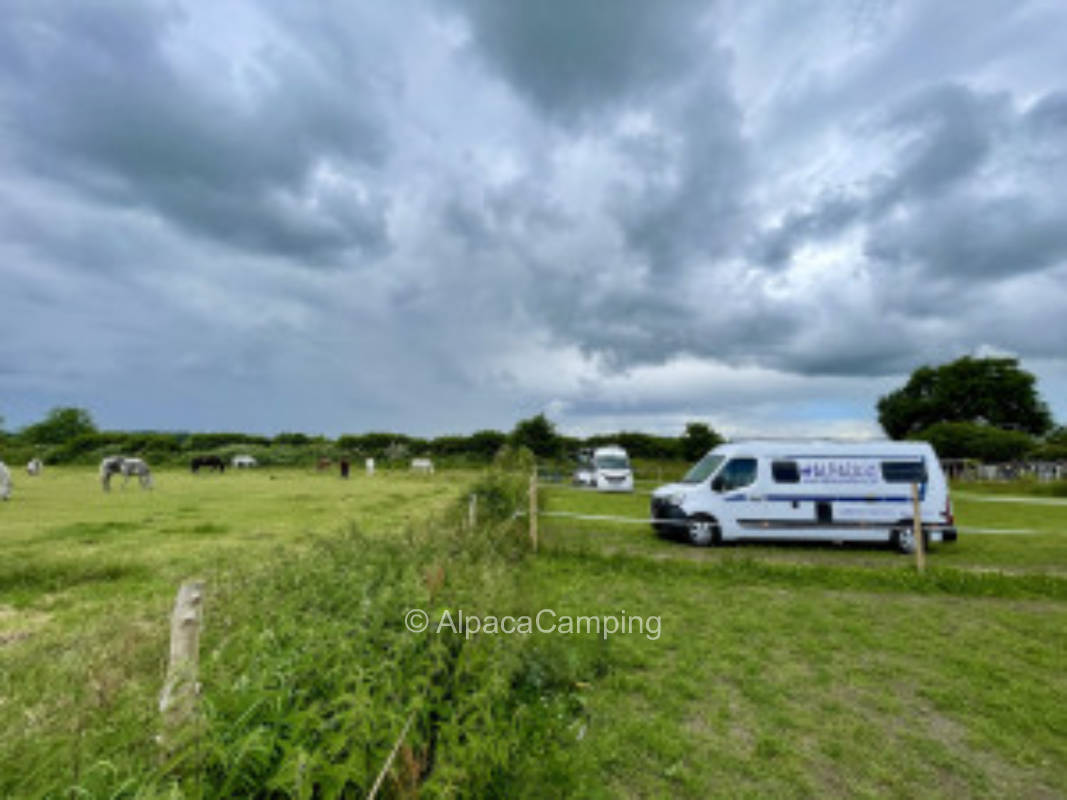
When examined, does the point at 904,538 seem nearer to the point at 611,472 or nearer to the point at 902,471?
the point at 902,471

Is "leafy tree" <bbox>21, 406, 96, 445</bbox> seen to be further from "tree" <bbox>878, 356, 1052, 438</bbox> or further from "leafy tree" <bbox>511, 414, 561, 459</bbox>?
"tree" <bbox>878, 356, 1052, 438</bbox>

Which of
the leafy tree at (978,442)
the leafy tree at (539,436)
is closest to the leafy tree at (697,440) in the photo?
the leafy tree at (539,436)

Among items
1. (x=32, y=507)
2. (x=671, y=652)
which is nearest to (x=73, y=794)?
(x=671, y=652)

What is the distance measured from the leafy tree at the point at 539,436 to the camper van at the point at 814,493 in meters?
36.3

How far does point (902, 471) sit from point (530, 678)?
10505 millimetres

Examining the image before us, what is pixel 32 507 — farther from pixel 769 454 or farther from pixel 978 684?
pixel 978 684

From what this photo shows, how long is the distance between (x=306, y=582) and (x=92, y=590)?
14.8 ft

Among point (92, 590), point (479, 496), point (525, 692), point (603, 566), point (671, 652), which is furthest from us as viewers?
point (479, 496)

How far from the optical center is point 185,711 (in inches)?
70.9

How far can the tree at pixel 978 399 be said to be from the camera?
181ft

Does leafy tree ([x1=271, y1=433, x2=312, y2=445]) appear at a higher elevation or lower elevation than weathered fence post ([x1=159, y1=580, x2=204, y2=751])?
higher

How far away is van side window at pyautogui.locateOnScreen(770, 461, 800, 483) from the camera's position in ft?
36.2

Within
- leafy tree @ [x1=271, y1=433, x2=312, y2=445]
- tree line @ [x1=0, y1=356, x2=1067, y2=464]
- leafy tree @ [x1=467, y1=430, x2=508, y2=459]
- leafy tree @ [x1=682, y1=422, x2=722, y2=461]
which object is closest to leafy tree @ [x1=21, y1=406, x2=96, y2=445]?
tree line @ [x1=0, y1=356, x2=1067, y2=464]

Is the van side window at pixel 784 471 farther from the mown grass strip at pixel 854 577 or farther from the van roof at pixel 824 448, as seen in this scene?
the mown grass strip at pixel 854 577
